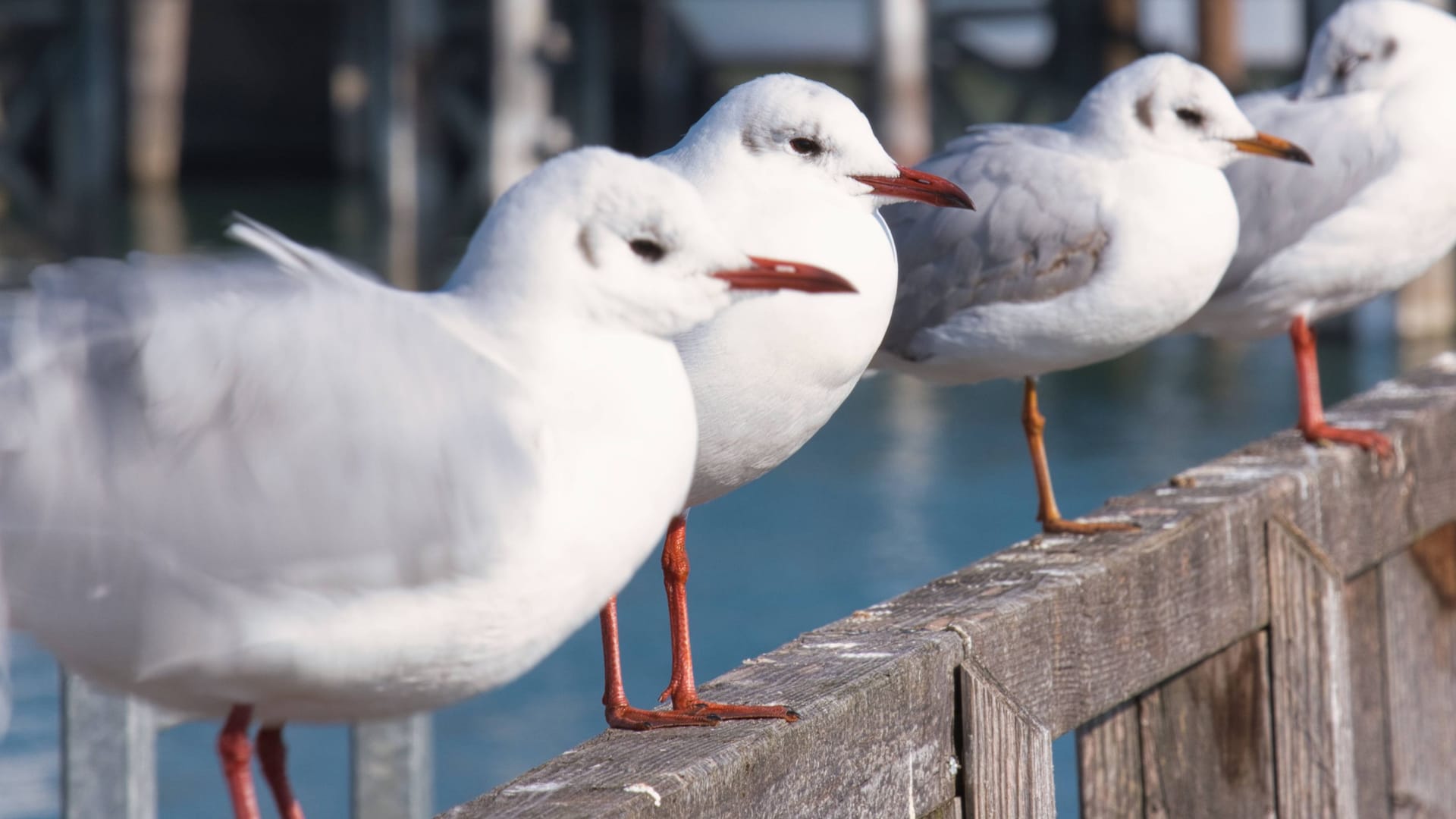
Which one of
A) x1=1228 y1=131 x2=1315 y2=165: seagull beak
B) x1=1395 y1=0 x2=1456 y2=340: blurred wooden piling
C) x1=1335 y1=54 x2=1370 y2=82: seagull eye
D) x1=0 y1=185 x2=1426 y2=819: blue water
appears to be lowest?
x1=0 y1=185 x2=1426 y2=819: blue water

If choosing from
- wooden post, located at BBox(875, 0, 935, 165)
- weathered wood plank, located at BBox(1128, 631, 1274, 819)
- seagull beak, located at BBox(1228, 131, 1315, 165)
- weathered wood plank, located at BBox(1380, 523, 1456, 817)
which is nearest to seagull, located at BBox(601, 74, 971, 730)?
weathered wood plank, located at BBox(1128, 631, 1274, 819)

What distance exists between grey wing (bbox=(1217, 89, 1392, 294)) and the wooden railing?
0.32m

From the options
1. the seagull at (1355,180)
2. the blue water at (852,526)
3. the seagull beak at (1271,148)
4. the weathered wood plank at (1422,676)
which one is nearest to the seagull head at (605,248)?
the seagull beak at (1271,148)

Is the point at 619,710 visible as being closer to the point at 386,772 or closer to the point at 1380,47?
the point at 386,772

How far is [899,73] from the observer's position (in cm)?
1156

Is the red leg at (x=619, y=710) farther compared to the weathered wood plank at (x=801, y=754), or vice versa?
the red leg at (x=619, y=710)

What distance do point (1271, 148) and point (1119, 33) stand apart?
9.37 m

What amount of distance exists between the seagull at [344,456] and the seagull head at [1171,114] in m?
1.45

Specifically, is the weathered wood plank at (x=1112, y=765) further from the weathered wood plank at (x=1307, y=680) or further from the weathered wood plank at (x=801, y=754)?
the weathered wood plank at (x=801, y=754)

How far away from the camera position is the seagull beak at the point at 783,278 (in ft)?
4.81

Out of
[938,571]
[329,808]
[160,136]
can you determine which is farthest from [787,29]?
[329,808]

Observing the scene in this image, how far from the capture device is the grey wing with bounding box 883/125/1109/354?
2.75m

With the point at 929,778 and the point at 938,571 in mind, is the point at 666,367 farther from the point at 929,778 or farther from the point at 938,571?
the point at 938,571

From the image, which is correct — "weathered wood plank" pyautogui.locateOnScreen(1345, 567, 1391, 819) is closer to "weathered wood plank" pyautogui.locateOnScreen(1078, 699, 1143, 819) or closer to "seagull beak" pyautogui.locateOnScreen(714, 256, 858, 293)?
"weathered wood plank" pyautogui.locateOnScreen(1078, 699, 1143, 819)
